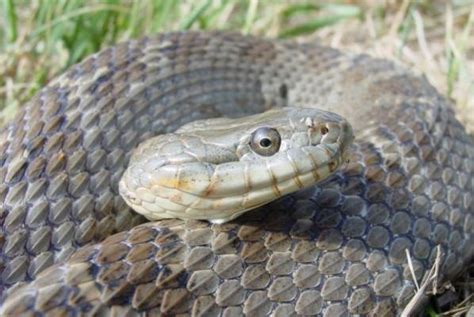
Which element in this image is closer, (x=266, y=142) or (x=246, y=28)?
(x=266, y=142)

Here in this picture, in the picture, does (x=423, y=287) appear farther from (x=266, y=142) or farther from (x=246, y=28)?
(x=246, y=28)

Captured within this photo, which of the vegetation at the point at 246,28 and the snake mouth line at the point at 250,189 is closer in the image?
the snake mouth line at the point at 250,189

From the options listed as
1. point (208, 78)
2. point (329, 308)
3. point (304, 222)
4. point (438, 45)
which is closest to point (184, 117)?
point (208, 78)

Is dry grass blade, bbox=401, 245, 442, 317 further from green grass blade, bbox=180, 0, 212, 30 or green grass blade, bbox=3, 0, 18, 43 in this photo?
green grass blade, bbox=3, 0, 18, 43

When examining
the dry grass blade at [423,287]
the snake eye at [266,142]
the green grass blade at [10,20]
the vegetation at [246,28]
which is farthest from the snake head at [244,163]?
the green grass blade at [10,20]

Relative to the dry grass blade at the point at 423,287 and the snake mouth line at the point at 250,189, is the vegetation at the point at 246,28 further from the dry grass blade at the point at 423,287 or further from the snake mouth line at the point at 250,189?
the snake mouth line at the point at 250,189

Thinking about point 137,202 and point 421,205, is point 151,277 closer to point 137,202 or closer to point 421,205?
point 137,202

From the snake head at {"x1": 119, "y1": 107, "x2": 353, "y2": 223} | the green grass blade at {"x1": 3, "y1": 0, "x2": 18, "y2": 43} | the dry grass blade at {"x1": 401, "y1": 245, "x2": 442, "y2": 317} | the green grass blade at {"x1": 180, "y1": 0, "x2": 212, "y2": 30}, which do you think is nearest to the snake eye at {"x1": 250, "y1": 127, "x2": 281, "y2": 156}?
the snake head at {"x1": 119, "y1": 107, "x2": 353, "y2": 223}

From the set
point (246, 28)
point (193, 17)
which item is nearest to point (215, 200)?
point (193, 17)
